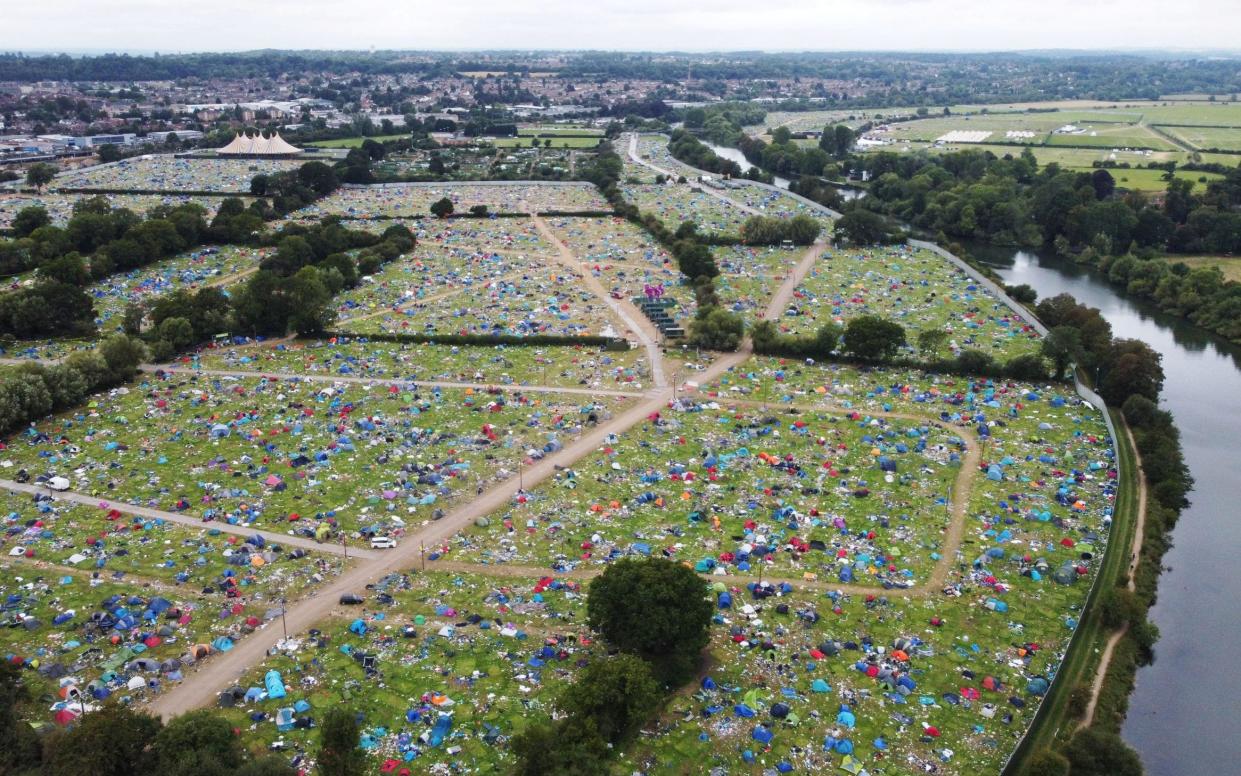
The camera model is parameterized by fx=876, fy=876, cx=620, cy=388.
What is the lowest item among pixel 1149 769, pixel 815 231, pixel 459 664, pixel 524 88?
pixel 1149 769


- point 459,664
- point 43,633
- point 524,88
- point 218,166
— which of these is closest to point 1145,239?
point 459,664

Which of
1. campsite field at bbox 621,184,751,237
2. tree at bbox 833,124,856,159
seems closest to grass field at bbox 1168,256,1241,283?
campsite field at bbox 621,184,751,237

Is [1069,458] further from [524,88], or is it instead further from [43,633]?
[524,88]

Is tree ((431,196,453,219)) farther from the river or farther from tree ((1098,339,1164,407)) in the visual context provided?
the river

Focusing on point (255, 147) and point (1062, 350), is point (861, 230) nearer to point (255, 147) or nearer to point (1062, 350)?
point (1062, 350)

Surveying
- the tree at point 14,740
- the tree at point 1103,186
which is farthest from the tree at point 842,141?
the tree at point 14,740
